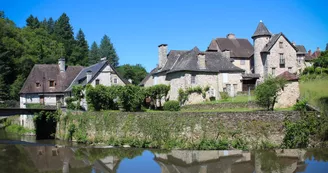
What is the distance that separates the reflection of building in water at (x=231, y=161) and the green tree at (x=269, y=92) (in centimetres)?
579

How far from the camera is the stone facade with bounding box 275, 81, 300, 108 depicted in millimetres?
26081

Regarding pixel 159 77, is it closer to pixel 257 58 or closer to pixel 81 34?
pixel 257 58

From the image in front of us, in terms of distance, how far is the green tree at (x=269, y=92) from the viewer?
25.0 meters

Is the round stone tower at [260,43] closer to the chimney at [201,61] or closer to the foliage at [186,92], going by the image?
the chimney at [201,61]

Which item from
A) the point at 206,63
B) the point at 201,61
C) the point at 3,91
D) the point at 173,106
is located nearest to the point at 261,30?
the point at 206,63

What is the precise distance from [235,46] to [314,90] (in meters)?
23.7

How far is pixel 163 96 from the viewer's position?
37.6 meters

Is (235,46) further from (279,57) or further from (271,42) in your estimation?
(279,57)

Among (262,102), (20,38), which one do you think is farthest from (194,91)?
(20,38)

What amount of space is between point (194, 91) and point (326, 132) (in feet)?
52.3

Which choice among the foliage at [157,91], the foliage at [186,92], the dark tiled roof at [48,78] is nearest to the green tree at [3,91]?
the dark tiled roof at [48,78]

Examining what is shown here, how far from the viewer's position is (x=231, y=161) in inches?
742

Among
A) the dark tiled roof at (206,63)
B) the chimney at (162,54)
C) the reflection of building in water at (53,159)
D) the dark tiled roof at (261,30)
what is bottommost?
the reflection of building in water at (53,159)

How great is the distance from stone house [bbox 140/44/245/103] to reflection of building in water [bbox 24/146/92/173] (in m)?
14.5
